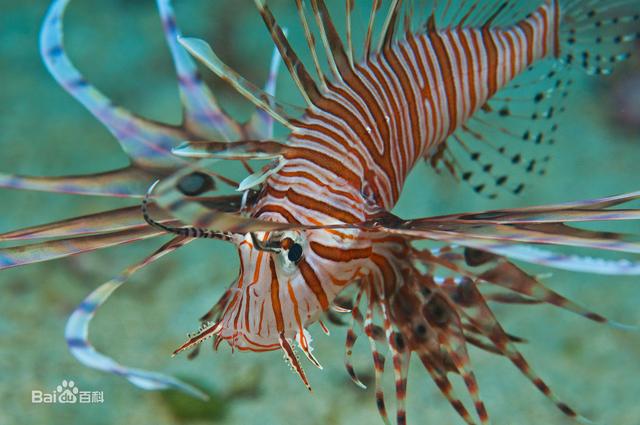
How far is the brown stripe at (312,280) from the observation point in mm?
1405

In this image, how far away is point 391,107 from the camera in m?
1.79

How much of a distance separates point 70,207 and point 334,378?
2340mm

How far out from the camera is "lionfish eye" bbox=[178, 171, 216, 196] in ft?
5.86

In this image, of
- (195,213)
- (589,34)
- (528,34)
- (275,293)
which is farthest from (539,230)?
(589,34)

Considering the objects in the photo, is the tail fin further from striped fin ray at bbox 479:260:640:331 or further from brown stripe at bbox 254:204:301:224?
brown stripe at bbox 254:204:301:224

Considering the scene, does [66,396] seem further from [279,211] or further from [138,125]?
[279,211]

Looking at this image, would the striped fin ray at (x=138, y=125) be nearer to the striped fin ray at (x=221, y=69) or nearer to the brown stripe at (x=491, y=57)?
the striped fin ray at (x=221, y=69)

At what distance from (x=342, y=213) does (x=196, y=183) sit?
0.56 metres

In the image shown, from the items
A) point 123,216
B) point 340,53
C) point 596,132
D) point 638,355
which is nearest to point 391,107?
point 340,53

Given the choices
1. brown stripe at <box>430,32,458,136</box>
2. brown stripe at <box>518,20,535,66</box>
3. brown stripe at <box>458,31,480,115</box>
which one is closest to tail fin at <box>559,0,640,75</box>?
brown stripe at <box>518,20,535,66</box>

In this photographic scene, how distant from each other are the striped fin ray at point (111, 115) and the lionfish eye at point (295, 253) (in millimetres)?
623

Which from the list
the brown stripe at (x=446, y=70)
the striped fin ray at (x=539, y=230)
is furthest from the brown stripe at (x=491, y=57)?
the striped fin ray at (x=539, y=230)

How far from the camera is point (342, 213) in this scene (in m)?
1.51

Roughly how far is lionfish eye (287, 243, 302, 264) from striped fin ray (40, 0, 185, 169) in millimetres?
623
